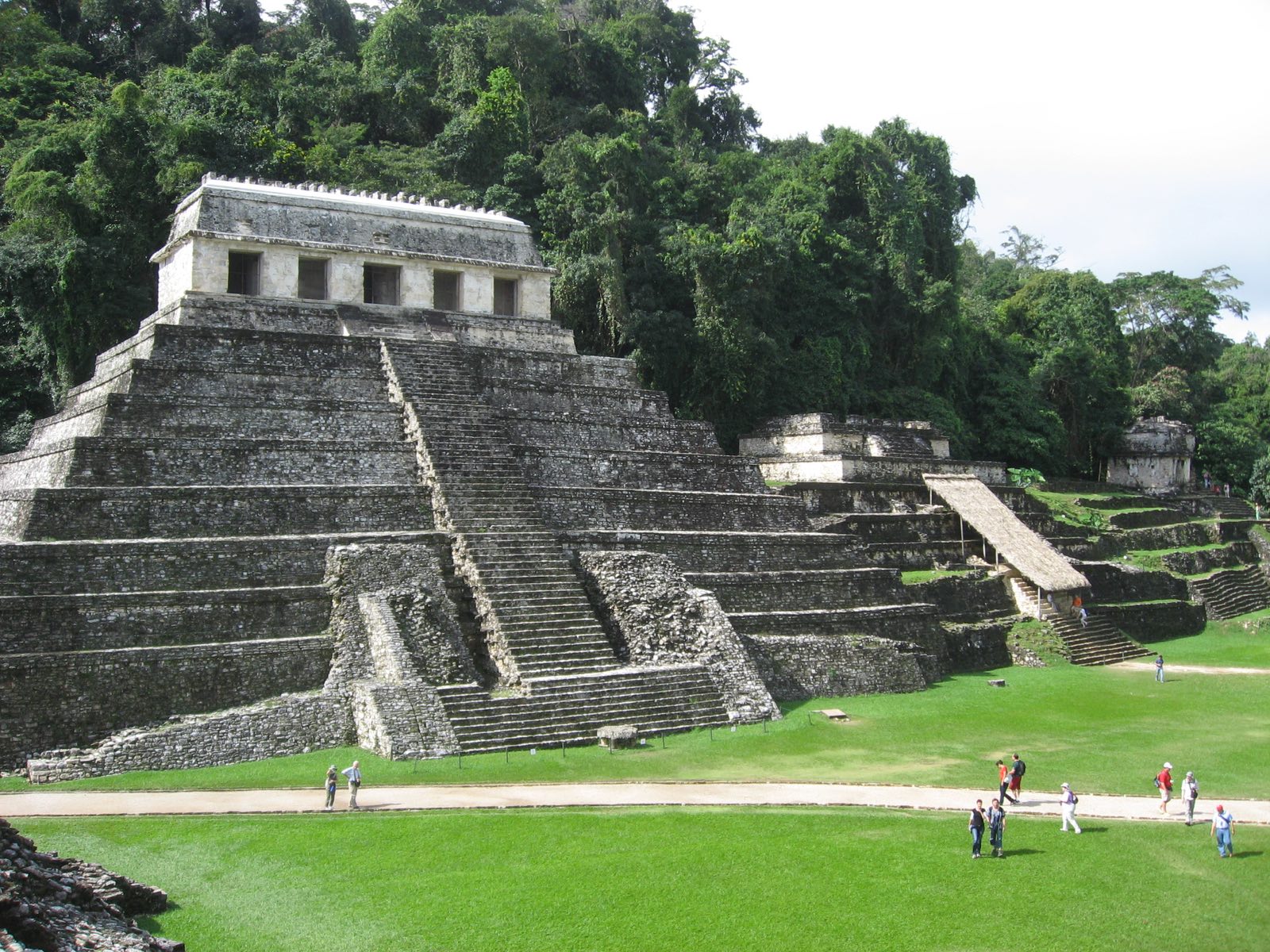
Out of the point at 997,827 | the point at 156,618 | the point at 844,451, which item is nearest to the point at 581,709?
the point at 156,618

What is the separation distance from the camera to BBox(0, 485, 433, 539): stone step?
18453 mm

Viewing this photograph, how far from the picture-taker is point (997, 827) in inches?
516

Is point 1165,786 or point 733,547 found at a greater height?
point 733,547

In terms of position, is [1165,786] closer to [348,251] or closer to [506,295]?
[506,295]

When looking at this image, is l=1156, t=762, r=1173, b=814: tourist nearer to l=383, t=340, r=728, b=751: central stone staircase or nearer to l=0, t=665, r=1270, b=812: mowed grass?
l=0, t=665, r=1270, b=812: mowed grass

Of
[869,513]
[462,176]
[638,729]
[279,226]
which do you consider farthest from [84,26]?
[638,729]

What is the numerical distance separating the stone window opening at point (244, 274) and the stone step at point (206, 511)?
6.96 meters

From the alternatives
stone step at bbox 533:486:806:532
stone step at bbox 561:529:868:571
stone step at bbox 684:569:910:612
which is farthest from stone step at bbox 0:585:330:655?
stone step at bbox 684:569:910:612

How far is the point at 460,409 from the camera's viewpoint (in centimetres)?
2389

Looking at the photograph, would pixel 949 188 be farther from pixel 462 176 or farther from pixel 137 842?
pixel 137 842

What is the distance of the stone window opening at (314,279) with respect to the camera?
26000mm

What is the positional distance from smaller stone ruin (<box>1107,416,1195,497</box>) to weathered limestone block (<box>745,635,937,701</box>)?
26.6 m

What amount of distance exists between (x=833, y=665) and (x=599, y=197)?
18581mm

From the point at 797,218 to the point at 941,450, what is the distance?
29.1 feet
